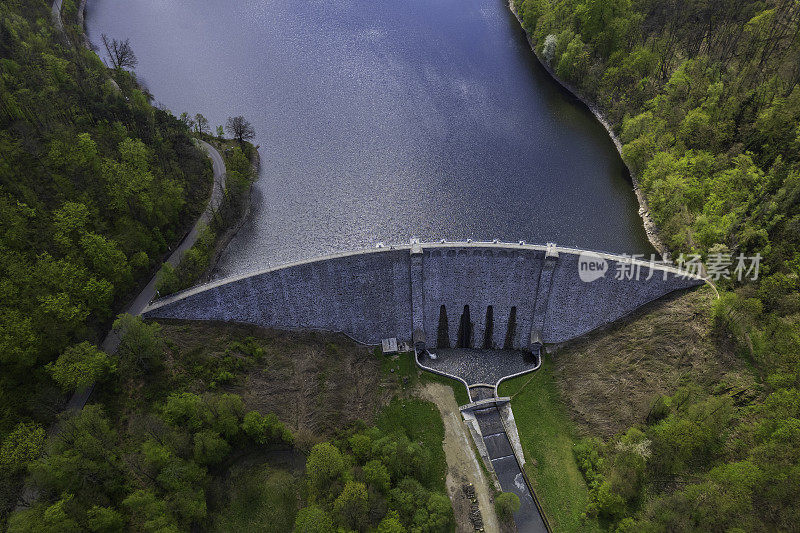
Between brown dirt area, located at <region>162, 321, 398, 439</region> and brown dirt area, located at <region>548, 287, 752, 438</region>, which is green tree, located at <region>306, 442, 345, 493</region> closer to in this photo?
brown dirt area, located at <region>162, 321, 398, 439</region>

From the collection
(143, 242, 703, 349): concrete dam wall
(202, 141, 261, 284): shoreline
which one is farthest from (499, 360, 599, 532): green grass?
(202, 141, 261, 284): shoreline

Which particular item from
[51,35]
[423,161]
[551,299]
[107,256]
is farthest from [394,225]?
[51,35]

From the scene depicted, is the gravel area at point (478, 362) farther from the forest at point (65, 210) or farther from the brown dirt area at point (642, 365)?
the forest at point (65, 210)

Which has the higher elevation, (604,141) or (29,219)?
(604,141)

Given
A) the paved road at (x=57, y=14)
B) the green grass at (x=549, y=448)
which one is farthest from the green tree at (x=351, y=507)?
the paved road at (x=57, y=14)

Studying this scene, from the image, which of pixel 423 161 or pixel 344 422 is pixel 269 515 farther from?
pixel 423 161

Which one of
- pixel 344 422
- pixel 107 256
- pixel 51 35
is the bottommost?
pixel 344 422

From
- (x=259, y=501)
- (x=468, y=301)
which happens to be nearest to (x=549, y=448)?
(x=468, y=301)

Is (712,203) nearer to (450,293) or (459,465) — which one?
(450,293)
